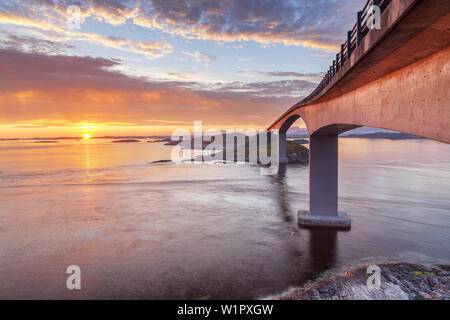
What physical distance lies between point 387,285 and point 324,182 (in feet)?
30.2

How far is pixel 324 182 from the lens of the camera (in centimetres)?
1938

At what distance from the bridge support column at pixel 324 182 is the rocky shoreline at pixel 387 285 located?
21.5ft

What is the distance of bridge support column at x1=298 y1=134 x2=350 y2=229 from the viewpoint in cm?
1919

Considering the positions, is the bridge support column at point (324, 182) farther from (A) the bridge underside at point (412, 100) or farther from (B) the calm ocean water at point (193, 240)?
(A) the bridge underside at point (412, 100)

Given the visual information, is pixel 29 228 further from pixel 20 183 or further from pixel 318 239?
pixel 20 183

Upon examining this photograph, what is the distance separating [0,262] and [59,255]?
10.4 ft

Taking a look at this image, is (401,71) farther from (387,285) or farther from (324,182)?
(324,182)

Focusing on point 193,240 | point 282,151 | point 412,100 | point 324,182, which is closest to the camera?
point 412,100

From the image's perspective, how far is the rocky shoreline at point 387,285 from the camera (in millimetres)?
10333

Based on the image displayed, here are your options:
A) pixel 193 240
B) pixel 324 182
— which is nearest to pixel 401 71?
pixel 324 182

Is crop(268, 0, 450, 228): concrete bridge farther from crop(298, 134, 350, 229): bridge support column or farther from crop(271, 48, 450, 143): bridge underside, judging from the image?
crop(298, 134, 350, 229): bridge support column

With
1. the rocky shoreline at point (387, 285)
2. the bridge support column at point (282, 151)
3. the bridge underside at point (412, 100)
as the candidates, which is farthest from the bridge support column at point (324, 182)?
the bridge support column at point (282, 151)

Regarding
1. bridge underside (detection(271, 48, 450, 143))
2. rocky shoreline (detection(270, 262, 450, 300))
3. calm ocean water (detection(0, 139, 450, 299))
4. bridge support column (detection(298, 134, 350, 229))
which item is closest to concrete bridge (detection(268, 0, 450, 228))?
bridge underside (detection(271, 48, 450, 143))

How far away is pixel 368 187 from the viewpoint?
40.6 m
